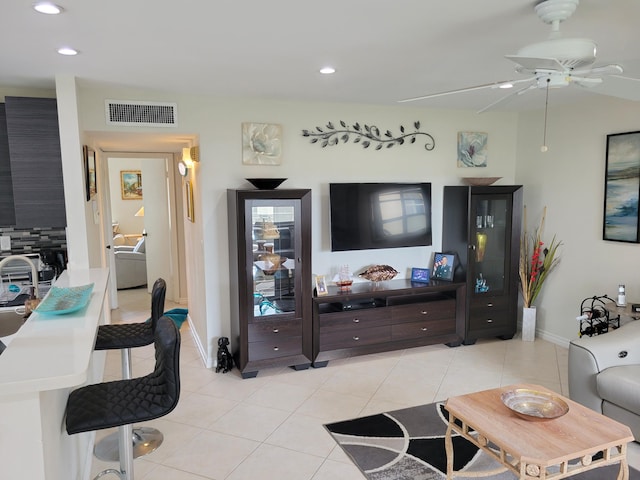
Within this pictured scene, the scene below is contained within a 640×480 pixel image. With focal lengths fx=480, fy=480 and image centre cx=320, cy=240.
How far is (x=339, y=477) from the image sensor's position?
2715mm

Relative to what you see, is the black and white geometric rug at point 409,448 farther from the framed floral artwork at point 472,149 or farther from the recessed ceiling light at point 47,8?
the recessed ceiling light at point 47,8

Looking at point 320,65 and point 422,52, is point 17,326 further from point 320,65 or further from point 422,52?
point 422,52

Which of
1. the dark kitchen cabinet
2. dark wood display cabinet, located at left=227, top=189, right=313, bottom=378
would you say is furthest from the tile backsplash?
dark wood display cabinet, located at left=227, top=189, right=313, bottom=378

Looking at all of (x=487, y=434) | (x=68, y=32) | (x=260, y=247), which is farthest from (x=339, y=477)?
(x=68, y=32)

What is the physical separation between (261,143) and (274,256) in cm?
103

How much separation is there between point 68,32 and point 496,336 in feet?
15.1

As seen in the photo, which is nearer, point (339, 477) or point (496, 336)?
point (339, 477)

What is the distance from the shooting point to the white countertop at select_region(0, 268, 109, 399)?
4.87ft

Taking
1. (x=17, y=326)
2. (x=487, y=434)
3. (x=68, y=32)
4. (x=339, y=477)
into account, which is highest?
(x=68, y=32)

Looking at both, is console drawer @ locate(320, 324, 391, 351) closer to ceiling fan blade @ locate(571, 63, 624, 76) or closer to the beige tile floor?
the beige tile floor

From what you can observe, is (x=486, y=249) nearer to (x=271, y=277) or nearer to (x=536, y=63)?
(x=271, y=277)

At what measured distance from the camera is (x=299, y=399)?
371cm

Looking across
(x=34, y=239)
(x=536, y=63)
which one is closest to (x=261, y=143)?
(x=34, y=239)

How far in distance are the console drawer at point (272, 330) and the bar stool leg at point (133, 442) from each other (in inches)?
43.2
